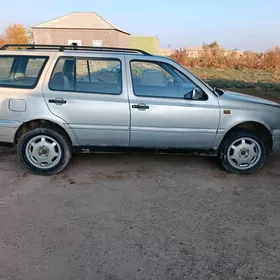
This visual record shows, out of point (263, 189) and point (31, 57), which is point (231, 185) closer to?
point (263, 189)

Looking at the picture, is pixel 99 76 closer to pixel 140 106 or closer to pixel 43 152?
pixel 140 106

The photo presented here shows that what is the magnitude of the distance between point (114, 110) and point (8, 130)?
1.51 m

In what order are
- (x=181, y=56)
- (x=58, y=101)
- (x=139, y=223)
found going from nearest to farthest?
(x=139, y=223) < (x=58, y=101) < (x=181, y=56)

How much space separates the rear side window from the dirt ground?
1.30m

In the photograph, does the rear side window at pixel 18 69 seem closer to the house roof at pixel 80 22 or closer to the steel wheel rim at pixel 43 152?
the steel wheel rim at pixel 43 152

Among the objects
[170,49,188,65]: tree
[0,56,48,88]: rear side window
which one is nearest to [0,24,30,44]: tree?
[170,49,188,65]: tree

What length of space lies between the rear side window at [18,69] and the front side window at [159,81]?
1.34m

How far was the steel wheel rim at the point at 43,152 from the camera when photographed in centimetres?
394

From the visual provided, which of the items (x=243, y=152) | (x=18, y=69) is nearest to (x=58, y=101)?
(x=18, y=69)

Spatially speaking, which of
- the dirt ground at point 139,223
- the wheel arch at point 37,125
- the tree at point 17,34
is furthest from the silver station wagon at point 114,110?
the tree at point 17,34

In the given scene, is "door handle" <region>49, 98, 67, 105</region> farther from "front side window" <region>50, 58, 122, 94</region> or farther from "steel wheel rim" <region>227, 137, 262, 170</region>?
"steel wheel rim" <region>227, 137, 262, 170</region>

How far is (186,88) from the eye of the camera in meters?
3.90

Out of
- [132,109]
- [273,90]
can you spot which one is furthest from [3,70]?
[273,90]

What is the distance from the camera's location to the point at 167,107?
3836 mm
